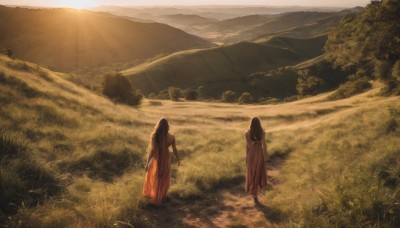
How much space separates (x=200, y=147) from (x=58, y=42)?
165m

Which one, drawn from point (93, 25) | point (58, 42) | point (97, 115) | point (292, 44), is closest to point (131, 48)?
point (93, 25)

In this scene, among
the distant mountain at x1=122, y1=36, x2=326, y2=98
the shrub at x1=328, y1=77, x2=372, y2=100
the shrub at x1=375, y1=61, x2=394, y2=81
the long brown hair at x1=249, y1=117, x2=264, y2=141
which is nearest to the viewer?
the long brown hair at x1=249, y1=117, x2=264, y2=141

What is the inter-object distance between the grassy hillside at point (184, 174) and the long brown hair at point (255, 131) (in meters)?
1.44

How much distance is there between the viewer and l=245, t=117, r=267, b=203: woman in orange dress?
8797mm

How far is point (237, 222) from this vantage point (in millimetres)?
7195

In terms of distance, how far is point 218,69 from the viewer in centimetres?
11538

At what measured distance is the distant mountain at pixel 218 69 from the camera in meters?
92.2

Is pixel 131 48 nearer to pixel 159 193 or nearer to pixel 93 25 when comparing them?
pixel 93 25

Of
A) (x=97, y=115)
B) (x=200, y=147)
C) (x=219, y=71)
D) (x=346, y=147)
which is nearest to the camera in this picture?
(x=346, y=147)

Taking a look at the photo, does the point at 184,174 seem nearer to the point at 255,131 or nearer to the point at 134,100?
the point at 255,131

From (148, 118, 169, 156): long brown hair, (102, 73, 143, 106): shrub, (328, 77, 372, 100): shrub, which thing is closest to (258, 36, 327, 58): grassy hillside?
(328, 77, 372, 100): shrub

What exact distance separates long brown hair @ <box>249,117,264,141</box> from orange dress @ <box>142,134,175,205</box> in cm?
213

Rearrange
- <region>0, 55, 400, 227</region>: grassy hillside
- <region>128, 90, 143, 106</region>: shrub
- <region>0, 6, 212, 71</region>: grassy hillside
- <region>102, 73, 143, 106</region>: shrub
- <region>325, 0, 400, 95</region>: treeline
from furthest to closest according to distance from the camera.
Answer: <region>0, 6, 212, 71</region>: grassy hillside
<region>102, 73, 143, 106</region>: shrub
<region>128, 90, 143, 106</region>: shrub
<region>325, 0, 400, 95</region>: treeline
<region>0, 55, 400, 227</region>: grassy hillside

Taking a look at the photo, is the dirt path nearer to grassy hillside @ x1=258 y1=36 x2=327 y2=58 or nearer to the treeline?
the treeline
